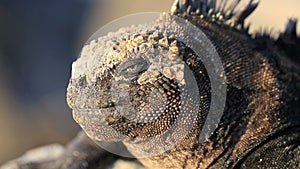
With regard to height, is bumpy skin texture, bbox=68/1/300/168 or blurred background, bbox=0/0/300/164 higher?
bumpy skin texture, bbox=68/1/300/168

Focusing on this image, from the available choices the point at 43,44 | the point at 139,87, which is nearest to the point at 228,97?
the point at 139,87

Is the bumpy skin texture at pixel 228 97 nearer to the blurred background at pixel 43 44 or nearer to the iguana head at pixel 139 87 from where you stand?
the iguana head at pixel 139 87

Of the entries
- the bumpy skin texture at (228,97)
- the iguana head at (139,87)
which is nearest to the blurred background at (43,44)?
the bumpy skin texture at (228,97)

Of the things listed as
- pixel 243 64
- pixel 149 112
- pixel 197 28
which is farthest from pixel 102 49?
pixel 243 64

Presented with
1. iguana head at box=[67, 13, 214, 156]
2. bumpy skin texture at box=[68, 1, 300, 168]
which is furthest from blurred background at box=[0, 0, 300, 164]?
iguana head at box=[67, 13, 214, 156]

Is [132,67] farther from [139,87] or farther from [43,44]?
[43,44]

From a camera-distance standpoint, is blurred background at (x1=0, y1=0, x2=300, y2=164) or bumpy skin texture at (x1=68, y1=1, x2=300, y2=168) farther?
blurred background at (x1=0, y1=0, x2=300, y2=164)

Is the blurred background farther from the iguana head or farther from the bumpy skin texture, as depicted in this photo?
the iguana head
